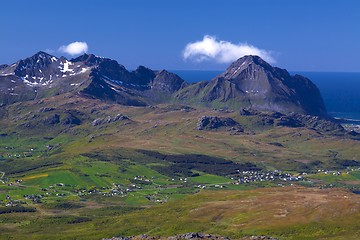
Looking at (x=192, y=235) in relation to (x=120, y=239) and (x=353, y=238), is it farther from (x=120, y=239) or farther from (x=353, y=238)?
(x=353, y=238)

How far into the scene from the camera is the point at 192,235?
192750mm

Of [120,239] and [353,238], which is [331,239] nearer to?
[353,238]

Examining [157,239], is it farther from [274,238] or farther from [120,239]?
[274,238]

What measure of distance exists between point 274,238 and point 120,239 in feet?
154

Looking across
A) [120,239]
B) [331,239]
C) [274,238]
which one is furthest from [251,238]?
[120,239]

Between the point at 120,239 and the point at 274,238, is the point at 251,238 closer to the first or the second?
the point at 274,238

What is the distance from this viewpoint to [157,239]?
191 metres

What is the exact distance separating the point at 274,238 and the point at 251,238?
25.7 ft

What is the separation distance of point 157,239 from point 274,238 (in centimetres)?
3640

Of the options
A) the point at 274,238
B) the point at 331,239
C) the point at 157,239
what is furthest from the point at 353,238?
the point at 157,239

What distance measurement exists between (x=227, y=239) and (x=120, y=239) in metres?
32.6

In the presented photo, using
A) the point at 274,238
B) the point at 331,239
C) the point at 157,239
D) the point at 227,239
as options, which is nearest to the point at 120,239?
the point at 157,239

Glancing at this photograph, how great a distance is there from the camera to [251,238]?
645 feet

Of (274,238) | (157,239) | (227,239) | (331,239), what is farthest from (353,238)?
(157,239)
